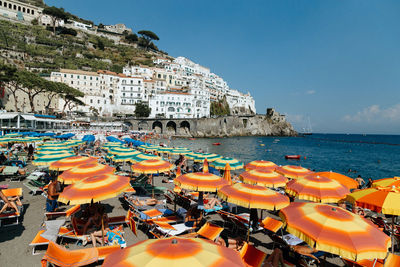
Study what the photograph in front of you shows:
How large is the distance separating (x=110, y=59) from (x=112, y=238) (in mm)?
109722

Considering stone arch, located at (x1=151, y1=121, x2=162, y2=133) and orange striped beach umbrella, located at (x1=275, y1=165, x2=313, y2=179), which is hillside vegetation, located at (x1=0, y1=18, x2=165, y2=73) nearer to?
stone arch, located at (x1=151, y1=121, x2=162, y2=133)

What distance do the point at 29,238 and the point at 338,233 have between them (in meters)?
8.32

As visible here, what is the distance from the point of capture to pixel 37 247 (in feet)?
18.7

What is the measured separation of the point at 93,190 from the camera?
5328 mm

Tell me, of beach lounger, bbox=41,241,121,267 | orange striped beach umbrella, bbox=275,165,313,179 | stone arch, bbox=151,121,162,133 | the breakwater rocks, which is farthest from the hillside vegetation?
orange striped beach umbrella, bbox=275,165,313,179

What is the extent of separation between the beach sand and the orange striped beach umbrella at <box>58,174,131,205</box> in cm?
179

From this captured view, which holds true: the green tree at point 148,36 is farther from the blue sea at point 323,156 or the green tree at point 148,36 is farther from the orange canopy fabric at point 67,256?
the orange canopy fabric at point 67,256

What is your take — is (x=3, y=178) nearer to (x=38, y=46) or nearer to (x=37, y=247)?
(x=37, y=247)

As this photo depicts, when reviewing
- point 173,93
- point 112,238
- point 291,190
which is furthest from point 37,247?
point 173,93

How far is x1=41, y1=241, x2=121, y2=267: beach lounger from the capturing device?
414cm

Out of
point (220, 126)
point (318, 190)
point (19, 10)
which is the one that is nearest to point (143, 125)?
point (220, 126)

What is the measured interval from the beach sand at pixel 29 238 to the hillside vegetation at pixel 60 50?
252ft

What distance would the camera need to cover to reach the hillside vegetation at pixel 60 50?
71375mm

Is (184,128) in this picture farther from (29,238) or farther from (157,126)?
(29,238)
